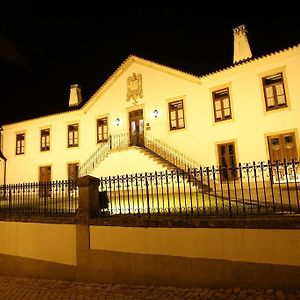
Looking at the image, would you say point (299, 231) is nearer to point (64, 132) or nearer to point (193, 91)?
point (193, 91)

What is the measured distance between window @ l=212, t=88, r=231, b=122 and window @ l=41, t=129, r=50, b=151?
1333cm

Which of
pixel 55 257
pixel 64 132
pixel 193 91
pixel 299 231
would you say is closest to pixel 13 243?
pixel 55 257

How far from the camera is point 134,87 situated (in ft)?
65.2

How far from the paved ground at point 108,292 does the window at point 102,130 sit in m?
13.1

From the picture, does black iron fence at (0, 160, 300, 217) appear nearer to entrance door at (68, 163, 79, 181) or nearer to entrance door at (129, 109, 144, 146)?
entrance door at (129, 109, 144, 146)

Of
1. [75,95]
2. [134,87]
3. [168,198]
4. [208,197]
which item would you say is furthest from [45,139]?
[168,198]

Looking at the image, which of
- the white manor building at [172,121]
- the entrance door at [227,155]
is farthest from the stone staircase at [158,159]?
the entrance door at [227,155]

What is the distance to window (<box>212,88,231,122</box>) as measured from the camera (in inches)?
655

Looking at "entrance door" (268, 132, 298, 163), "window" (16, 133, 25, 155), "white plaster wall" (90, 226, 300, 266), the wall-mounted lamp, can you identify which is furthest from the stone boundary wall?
"window" (16, 133, 25, 155)

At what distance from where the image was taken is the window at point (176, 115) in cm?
1808

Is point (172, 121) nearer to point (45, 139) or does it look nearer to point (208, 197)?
point (208, 197)

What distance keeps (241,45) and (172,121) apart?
571 cm

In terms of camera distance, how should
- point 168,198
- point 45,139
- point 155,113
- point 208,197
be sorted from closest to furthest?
point 168,198, point 208,197, point 155,113, point 45,139

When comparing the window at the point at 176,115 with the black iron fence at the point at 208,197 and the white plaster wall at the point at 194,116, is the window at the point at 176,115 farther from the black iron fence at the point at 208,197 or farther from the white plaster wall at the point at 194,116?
the black iron fence at the point at 208,197
